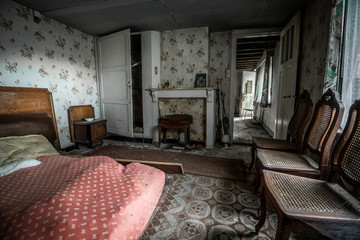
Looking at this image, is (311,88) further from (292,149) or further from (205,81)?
(205,81)

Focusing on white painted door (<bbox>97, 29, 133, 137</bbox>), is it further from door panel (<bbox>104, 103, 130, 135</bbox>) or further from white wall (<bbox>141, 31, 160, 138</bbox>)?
white wall (<bbox>141, 31, 160, 138</bbox>)

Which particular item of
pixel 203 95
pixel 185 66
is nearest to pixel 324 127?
pixel 203 95

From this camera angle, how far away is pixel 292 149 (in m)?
1.87

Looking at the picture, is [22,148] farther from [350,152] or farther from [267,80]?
[267,80]

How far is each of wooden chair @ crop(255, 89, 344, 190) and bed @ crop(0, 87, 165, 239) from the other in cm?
102

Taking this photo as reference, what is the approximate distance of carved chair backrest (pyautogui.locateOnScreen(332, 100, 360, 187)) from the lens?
3.26 ft

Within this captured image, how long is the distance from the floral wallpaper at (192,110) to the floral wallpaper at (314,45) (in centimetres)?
182

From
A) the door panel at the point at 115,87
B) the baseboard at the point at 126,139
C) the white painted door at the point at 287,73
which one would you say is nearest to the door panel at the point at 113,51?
the door panel at the point at 115,87

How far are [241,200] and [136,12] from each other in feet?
10.5

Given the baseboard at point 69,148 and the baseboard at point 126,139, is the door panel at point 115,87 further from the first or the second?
the baseboard at point 69,148

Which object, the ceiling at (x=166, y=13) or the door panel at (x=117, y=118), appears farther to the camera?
the door panel at (x=117, y=118)

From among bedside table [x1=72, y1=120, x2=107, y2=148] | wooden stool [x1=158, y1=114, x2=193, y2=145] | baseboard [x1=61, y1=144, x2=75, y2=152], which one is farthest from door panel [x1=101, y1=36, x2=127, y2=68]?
baseboard [x1=61, y1=144, x2=75, y2=152]

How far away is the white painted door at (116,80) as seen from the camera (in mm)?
3656

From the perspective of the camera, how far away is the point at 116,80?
3885 millimetres
